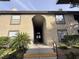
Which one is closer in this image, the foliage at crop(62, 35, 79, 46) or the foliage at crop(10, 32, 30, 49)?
the foliage at crop(10, 32, 30, 49)

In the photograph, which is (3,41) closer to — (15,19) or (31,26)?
(15,19)

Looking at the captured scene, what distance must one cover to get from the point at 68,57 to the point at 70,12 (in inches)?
350

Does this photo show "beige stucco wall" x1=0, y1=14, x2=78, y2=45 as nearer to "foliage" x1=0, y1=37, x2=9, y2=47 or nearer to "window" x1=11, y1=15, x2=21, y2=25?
"window" x1=11, y1=15, x2=21, y2=25

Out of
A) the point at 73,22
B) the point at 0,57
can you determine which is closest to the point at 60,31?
the point at 73,22

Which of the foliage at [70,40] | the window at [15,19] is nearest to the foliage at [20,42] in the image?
the window at [15,19]

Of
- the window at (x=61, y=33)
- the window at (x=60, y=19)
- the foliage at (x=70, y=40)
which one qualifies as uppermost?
the window at (x=60, y=19)

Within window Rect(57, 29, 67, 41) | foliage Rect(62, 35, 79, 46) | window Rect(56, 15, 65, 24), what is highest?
window Rect(56, 15, 65, 24)

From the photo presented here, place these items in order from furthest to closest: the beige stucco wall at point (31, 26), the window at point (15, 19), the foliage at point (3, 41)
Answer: the window at point (15, 19)
the beige stucco wall at point (31, 26)
the foliage at point (3, 41)

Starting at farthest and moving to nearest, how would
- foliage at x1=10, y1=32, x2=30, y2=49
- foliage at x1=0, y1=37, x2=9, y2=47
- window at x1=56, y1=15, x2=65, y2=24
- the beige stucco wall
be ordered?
1. window at x1=56, y1=15, x2=65, y2=24
2. the beige stucco wall
3. foliage at x1=0, y1=37, x2=9, y2=47
4. foliage at x1=10, y1=32, x2=30, y2=49

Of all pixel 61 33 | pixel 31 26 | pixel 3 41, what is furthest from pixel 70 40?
pixel 3 41

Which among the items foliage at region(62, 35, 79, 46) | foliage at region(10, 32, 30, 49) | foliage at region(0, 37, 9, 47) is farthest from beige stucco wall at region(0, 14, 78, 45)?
foliage at region(10, 32, 30, 49)

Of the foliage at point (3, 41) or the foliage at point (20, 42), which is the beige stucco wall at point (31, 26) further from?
the foliage at point (20, 42)

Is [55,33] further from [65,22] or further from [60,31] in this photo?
[65,22]

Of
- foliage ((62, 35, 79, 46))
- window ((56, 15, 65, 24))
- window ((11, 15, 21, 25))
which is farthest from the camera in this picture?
window ((56, 15, 65, 24))
